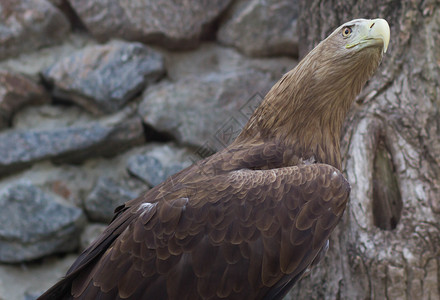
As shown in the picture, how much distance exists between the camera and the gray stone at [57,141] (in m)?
2.89

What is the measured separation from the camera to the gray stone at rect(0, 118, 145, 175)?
289cm

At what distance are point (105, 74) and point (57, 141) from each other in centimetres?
47

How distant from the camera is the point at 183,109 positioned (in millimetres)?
2943

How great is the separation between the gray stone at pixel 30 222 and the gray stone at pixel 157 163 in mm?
431

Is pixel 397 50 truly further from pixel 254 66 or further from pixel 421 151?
pixel 254 66

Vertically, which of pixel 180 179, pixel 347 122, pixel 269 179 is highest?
pixel 180 179

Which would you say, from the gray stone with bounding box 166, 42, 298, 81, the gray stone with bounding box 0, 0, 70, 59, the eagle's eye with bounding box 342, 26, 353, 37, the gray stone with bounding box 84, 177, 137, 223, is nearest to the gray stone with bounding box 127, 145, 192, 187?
the gray stone with bounding box 84, 177, 137, 223

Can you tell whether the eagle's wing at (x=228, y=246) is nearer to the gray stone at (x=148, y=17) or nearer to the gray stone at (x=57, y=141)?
the gray stone at (x=57, y=141)

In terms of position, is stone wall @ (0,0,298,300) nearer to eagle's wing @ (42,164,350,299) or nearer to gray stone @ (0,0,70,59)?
gray stone @ (0,0,70,59)

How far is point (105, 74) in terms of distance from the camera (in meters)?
2.95

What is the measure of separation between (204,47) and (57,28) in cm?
88

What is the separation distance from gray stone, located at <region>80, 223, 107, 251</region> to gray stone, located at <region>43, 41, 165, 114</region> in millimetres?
665

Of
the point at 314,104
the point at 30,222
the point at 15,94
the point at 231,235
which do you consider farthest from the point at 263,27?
the point at 30,222

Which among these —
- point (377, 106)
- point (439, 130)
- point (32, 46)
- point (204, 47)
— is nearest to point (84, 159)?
point (32, 46)
